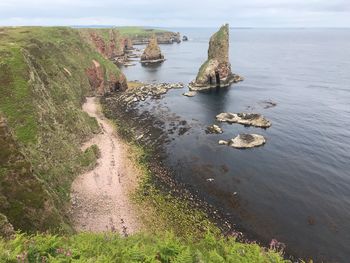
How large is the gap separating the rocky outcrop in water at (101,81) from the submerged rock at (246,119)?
39.8 m

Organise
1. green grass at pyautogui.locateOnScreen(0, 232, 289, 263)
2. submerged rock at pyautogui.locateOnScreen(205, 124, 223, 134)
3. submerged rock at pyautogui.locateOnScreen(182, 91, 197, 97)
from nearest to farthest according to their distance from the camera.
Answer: green grass at pyautogui.locateOnScreen(0, 232, 289, 263) < submerged rock at pyautogui.locateOnScreen(205, 124, 223, 134) < submerged rock at pyautogui.locateOnScreen(182, 91, 197, 97)

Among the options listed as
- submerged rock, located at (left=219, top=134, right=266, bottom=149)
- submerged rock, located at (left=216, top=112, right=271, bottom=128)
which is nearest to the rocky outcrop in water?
submerged rock, located at (left=216, top=112, right=271, bottom=128)

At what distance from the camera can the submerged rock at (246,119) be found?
7400 centimetres

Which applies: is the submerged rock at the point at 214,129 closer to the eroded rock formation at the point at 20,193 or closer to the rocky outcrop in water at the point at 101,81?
the rocky outcrop in water at the point at 101,81

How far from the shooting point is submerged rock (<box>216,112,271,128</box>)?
74.0 meters

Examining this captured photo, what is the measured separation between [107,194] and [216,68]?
3159 inches

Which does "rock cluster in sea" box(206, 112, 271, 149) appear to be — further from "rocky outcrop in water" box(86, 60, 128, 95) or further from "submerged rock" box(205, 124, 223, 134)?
"rocky outcrop in water" box(86, 60, 128, 95)

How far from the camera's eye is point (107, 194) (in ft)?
146

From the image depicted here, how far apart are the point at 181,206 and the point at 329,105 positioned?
69.4m

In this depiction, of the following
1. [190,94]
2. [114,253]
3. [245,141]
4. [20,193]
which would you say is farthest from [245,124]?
[114,253]

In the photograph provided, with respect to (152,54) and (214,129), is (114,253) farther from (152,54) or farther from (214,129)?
(152,54)

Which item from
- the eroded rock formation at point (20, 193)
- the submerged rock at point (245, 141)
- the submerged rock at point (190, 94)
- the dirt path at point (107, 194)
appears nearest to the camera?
the eroded rock formation at point (20, 193)

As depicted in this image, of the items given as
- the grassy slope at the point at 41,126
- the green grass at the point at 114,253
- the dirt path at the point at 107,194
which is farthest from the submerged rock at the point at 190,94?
the green grass at the point at 114,253

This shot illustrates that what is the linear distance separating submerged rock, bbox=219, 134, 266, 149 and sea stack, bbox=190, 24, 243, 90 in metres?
49.0
